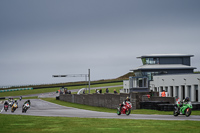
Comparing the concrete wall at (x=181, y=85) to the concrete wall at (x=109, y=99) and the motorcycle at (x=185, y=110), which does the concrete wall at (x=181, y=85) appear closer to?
the concrete wall at (x=109, y=99)

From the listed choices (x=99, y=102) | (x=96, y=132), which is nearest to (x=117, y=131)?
(x=96, y=132)

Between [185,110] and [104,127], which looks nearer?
[104,127]

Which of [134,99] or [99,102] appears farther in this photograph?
[99,102]

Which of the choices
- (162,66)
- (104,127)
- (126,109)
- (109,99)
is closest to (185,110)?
(126,109)

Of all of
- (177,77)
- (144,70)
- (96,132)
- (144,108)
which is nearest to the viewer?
(96,132)

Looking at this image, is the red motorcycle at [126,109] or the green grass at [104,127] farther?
the red motorcycle at [126,109]

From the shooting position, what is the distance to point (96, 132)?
19.4 meters

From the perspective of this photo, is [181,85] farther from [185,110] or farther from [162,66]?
[185,110]

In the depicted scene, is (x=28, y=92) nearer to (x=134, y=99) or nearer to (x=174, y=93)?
(x=174, y=93)

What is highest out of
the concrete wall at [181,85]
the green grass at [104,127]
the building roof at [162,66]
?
the building roof at [162,66]

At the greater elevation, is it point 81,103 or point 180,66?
point 180,66

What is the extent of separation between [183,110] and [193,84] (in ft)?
123

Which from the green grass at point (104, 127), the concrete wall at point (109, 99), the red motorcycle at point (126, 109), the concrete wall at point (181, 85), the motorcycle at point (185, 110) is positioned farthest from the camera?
the concrete wall at point (181, 85)

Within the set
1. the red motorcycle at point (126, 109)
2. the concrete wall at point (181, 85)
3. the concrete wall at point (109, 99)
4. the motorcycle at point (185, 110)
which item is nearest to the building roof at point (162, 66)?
the concrete wall at point (181, 85)
